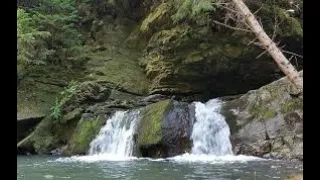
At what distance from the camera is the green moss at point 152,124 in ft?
46.4

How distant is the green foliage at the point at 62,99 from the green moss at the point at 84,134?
60.8 inches

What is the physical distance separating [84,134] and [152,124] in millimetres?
3050

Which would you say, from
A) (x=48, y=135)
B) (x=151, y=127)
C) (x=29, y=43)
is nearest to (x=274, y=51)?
(x=151, y=127)

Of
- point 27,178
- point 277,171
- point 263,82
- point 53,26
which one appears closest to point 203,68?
point 263,82

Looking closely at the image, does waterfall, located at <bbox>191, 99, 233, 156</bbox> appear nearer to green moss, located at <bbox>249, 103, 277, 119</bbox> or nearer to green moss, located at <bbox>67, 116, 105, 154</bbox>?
green moss, located at <bbox>249, 103, 277, 119</bbox>

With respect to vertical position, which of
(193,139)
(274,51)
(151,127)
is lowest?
(193,139)

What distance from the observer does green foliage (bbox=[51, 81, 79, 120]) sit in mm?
17769

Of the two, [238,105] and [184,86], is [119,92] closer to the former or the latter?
[184,86]

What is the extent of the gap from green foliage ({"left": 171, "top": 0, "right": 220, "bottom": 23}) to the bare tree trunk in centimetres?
809

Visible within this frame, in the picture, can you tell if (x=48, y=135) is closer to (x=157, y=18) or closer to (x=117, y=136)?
(x=117, y=136)

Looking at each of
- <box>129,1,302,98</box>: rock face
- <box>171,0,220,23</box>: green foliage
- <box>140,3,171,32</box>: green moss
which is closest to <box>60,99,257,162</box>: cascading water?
<box>129,1,302,98</box>: rock face

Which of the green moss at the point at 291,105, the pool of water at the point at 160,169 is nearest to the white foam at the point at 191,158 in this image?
the pool of water at the point at 160,169

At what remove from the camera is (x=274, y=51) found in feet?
23.1

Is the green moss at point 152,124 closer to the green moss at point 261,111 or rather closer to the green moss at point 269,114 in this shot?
the green moss at point 261,111
